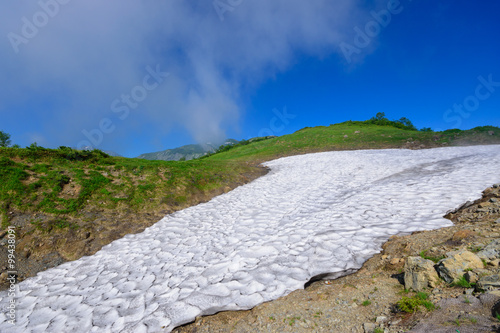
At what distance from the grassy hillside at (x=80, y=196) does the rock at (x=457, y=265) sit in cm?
1078

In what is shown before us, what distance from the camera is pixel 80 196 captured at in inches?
438

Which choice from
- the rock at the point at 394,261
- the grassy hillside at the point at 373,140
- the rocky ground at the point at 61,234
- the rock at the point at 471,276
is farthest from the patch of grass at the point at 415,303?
the grassy hillside at the point at 373,140

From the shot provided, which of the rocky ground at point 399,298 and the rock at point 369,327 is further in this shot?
the rock at point 369,327

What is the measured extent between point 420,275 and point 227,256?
501 centimetres

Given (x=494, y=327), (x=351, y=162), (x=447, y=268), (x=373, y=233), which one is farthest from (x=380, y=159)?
(x=494, y=327)

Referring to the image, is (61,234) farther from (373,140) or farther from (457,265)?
(373,140)

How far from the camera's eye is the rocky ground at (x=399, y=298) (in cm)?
298

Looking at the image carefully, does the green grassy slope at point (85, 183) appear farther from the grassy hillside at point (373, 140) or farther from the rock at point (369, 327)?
the grassy hillside at point (373, 140)

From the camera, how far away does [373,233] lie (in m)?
6.70

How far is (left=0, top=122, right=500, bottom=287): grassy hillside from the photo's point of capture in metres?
8.52

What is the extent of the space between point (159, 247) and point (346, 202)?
27.9ft

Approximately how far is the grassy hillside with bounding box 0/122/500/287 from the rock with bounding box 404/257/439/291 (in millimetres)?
10277

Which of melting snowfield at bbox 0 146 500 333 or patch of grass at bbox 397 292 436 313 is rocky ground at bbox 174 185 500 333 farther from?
melting snowfield at bbox 0 146 500 333

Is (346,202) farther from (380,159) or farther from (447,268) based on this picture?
(380,159)
